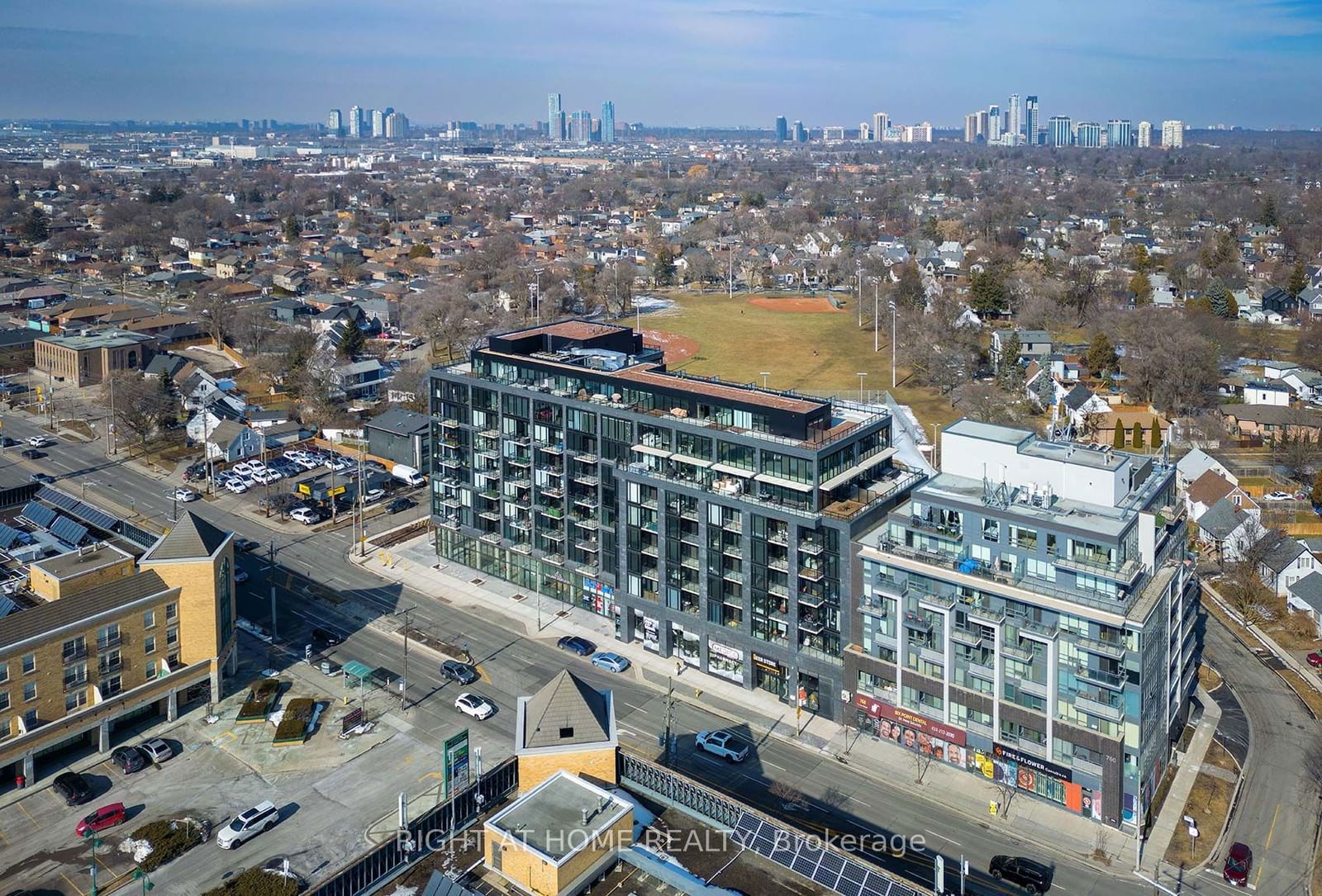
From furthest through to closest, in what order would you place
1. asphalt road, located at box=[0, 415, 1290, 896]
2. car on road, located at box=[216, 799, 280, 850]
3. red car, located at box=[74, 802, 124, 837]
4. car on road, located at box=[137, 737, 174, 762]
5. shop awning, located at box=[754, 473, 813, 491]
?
shop awning, located at box=[754, 473, 813, 491] → car on road, located at box=[137, 737, 174, 762] → red car, located at box=[74, 802, 124, 837] → car on road, located at box=[216, 799, 280, 850] → asphalt road, located at box=[0, 415, 1290, 896]

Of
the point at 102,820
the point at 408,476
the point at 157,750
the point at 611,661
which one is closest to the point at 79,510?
the point at 408,476

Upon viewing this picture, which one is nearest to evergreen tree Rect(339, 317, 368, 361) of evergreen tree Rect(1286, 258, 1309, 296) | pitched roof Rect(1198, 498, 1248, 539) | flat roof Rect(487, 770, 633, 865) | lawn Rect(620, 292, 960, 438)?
lawn Rect(620, 292, 960, 438)


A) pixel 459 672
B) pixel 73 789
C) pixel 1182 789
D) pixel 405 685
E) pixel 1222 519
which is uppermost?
pixel 1222 519

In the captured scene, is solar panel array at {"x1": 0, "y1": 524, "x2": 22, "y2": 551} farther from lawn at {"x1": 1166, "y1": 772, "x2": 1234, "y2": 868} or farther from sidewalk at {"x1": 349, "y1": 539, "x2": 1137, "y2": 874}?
lawn at {"x1": 1166, "y1": 772, "x2": 1234, "y2": 868}

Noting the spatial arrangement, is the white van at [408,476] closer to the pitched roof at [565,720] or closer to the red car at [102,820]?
the red car at [102,820]

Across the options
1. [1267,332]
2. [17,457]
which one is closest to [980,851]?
[17,457]

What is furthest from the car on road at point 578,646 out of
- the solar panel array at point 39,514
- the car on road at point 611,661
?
the solar panel array at point 39,514

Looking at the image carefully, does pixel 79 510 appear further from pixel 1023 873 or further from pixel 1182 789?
pixel 1182 789

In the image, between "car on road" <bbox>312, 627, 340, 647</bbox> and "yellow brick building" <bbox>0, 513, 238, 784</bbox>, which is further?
"car on road" <bbox>312, 627, 340, 647</bbox>
